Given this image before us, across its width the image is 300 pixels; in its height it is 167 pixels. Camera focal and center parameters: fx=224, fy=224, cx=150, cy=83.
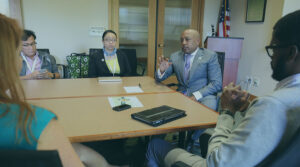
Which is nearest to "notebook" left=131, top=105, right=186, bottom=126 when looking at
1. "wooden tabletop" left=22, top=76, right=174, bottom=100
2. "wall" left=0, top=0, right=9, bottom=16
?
"wooden tabletop" left=22, top=76, right=174, bottom=100

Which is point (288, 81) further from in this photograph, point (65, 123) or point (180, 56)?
point (180, 56)

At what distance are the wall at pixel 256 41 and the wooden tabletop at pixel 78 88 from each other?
2.23 m

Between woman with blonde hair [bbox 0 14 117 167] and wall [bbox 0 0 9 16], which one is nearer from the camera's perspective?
woman with blonde hair [bbox 0 14 117 167]

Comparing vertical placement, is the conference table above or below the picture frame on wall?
below

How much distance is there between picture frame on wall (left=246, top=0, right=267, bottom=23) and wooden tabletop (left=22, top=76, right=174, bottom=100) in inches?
97.9

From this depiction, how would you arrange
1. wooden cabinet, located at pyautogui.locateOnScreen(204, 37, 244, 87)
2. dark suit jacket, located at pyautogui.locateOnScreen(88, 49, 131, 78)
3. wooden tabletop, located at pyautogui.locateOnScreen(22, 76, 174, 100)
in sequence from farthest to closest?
wooden cabinet, located at pyautogui.locateOnScreen(204, 37, 244, 87), dark suit jacket, located at pyautogui.locateOnScreen(88, 49, 131, 78), wooden tabletop, located at pyautogui.locateOnScreen(22, 76, 174, 100)

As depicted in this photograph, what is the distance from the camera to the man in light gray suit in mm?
2395

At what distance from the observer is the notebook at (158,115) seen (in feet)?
4.17

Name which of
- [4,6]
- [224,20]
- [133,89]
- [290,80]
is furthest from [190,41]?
[4,6]

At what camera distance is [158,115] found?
53.3 inches

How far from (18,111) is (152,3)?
430 cm

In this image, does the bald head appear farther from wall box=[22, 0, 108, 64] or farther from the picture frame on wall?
wall box=[22, 0, 108, 64]

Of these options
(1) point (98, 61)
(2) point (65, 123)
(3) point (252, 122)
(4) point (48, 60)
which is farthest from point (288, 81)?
(4) point (48, 60)

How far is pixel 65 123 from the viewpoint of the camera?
48.9 inches
